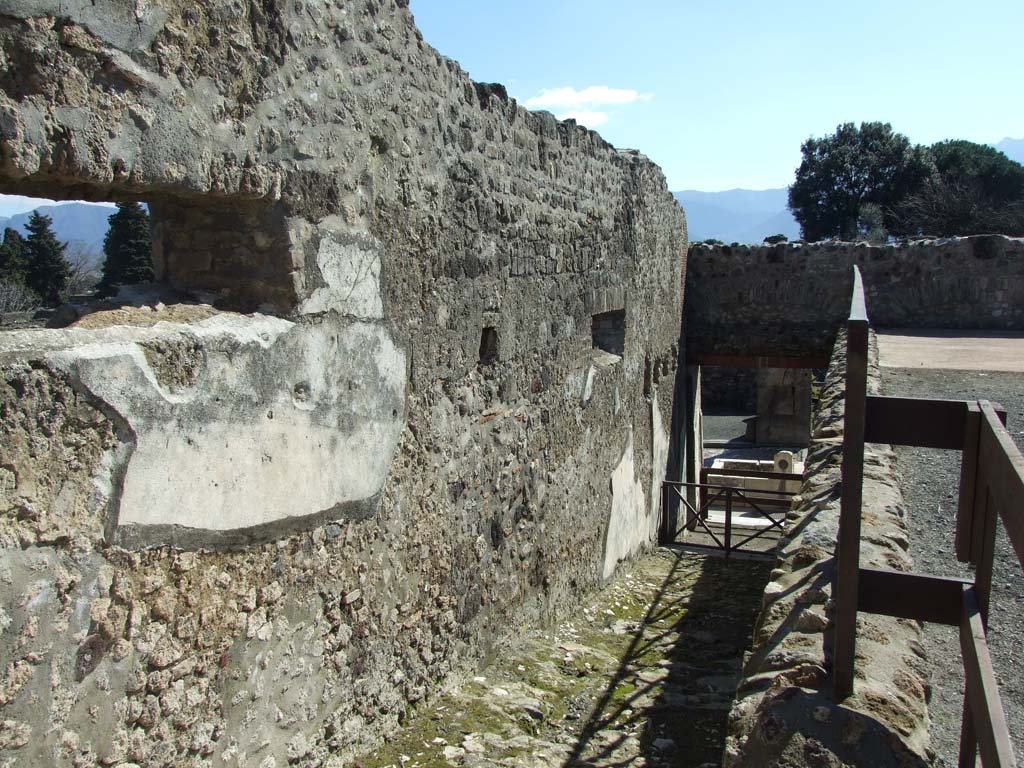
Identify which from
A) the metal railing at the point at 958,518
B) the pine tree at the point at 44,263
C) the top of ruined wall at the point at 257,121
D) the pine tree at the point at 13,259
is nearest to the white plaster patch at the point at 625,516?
the top of ruined wall at the point at 257,121

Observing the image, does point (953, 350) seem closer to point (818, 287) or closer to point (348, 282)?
point (818, 287)

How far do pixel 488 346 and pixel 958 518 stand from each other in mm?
2789

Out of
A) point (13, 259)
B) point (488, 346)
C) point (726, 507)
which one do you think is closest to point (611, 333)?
point (726, 507)

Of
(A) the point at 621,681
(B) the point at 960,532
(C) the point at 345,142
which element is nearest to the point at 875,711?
(B) the point at 960,532

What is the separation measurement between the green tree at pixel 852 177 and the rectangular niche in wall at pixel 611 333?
30.4 metres

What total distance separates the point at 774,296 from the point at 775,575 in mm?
9541

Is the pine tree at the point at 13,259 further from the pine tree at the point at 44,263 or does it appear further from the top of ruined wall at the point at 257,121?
the top of ruined wall at the point at 257,121

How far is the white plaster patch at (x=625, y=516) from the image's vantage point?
24.0 feet

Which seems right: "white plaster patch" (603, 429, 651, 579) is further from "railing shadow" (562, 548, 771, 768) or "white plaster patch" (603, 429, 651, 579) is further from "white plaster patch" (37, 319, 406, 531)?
"white plaster patch" (37, 319, 406, 531)

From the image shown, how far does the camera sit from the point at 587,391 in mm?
6465

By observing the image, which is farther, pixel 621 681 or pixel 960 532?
pixel 621 681

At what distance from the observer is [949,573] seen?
3.40 m

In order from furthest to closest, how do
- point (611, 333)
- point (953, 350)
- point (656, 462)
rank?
point (953, 350)
point (656, 462)
point (611, 333)

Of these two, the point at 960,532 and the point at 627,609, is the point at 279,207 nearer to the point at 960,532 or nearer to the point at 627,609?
the point at 960,532
